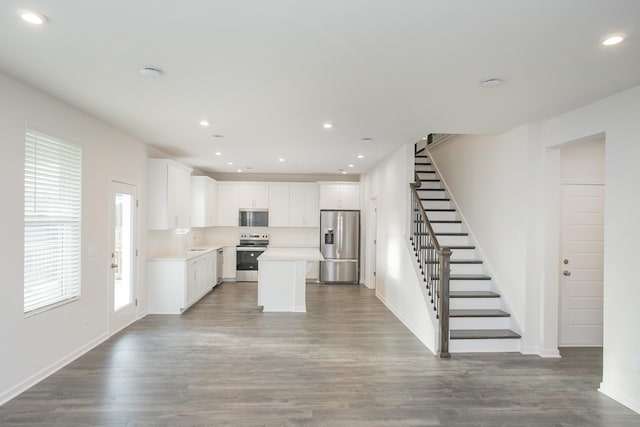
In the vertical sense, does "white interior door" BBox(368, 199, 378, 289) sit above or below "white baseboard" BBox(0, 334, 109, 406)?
above

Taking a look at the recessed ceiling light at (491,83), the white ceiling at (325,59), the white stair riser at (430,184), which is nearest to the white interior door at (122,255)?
the white ceiling at (325,59)

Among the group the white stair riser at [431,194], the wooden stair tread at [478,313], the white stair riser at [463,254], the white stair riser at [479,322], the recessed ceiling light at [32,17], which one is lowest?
the white stair riser at [479,322]

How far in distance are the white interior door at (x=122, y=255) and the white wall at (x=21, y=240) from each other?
0.48ft

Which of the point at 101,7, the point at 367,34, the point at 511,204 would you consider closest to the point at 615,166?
the point at 511,204

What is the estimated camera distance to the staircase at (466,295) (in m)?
4.20

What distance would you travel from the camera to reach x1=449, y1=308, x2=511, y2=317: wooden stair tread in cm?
438

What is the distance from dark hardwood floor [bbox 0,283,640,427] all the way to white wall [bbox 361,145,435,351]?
33cm

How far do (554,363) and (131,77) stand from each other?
5002 millimetres

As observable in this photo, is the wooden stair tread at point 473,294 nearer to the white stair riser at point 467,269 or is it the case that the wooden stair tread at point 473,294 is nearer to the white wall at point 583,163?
the white stair riser at point 467,269

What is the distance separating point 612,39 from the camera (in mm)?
2180

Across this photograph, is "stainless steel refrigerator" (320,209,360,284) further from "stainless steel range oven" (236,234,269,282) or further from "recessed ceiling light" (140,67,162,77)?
"recessed ceiling light" (140,67,162,77)

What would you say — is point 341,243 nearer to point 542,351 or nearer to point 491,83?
point 542,351

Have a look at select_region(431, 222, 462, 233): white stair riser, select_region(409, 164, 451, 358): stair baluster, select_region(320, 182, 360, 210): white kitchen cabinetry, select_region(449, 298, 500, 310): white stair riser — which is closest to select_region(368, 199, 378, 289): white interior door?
select_region(320, 182, 360, 210): white kitchen cabinetry

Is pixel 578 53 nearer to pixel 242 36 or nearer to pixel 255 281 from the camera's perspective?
pixel 242 36
